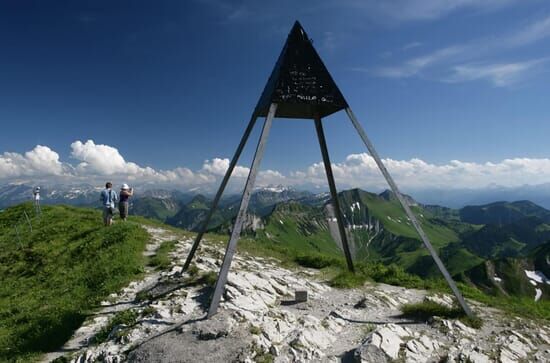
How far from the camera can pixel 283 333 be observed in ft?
24.1

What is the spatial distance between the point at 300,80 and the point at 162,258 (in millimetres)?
10800

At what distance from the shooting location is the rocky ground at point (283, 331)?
258 inches

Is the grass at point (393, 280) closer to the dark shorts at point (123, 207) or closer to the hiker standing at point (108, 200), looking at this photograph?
the hiker standing at point (108, 200)

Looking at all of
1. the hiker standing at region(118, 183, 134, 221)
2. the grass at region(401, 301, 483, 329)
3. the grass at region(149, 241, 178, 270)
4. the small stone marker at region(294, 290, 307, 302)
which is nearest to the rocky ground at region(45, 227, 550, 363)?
the small stone marker at region(294, 290, 307, 302)

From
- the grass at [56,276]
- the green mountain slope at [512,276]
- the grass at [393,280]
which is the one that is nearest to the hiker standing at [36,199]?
the grass at [56,276]

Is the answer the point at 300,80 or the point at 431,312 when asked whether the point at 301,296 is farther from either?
the point at 300,80

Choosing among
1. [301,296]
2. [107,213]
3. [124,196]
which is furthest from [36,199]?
[301,296]

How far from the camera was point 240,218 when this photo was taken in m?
8.72

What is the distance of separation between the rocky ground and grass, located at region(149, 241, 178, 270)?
320 cm

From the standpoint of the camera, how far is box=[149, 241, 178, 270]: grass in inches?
566

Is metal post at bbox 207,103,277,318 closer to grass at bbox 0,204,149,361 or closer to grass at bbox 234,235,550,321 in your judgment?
grass at bbox 0,204,149,361

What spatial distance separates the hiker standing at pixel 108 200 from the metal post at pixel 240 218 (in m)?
16.7

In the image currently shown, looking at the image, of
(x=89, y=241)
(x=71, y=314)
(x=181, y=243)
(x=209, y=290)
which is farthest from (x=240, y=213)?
(x=89, y=241)

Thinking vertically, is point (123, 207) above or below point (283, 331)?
above
